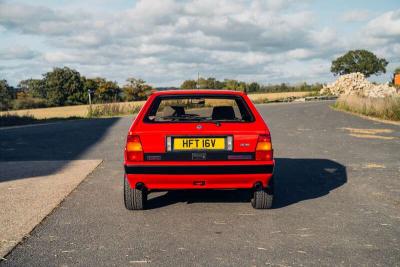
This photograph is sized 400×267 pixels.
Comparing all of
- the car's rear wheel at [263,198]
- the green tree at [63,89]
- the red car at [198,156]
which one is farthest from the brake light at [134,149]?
the green tree at [63,89]

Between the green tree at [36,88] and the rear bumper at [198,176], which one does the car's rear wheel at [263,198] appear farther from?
the green tree at [36,88]

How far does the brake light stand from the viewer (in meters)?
4.48

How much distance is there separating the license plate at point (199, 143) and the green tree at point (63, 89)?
80057 millimetres

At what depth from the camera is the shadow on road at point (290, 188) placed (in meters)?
5.51

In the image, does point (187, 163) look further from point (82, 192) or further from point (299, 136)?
point (299, 136)

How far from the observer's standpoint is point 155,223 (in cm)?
446

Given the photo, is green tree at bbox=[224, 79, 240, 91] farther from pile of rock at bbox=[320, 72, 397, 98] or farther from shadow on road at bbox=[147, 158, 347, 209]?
shadow on road at bbox=[147, 158, 347, 209]

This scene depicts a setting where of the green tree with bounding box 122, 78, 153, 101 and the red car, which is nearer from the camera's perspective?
the red car

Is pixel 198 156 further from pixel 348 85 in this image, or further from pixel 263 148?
pixel 348 85

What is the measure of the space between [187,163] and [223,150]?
1.36 feet

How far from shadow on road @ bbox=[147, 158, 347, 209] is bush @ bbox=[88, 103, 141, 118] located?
23.8 m


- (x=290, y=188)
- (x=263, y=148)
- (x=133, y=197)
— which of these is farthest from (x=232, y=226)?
(x=290, y=188)

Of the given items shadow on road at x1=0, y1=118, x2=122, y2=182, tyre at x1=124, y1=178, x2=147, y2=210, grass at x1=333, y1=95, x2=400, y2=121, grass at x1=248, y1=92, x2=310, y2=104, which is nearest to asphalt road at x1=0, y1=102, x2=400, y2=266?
tyre at x1=124, y1=178, x2=147, y2=210

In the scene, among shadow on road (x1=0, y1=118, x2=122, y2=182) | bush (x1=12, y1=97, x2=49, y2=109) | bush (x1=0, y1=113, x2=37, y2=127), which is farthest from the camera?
bush (x1=12, y1=97, x2=49, y2=109)
